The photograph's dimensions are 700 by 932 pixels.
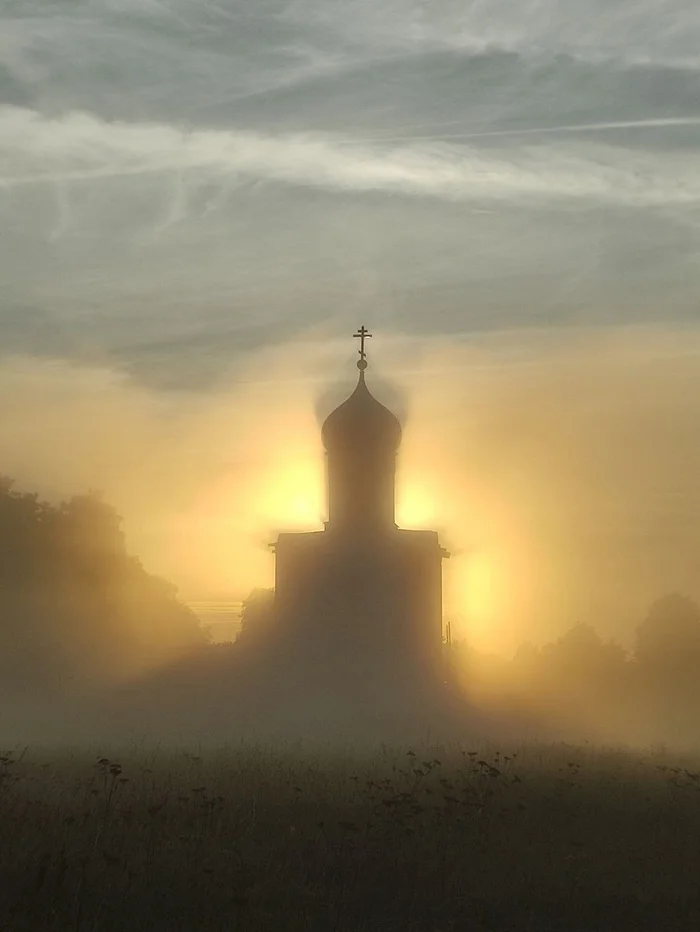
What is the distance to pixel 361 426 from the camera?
135 ft

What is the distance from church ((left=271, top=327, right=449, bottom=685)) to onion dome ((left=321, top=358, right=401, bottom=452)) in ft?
0.09

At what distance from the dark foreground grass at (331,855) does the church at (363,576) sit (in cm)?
2284

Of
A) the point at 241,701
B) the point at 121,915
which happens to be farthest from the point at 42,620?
the point at 121,915

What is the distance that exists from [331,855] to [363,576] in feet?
93.3

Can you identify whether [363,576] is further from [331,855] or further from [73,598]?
[331,855]

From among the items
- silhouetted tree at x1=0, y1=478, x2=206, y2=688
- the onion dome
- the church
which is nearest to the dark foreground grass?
the church

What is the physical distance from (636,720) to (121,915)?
41352 millimetres

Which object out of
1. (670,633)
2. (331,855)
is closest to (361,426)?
(331,855)

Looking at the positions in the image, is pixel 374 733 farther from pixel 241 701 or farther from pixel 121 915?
pixel 121 915

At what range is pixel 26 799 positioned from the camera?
13391 millimetres

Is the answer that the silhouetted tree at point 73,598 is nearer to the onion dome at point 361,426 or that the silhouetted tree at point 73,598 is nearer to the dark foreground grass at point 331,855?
the onion dome at point 361,426

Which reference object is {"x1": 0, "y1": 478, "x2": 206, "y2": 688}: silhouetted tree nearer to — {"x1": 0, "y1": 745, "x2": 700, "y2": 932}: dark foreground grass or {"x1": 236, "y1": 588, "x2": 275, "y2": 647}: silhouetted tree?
{"x1": 236, "y1": 588, "x2": 275, "y2": 647}: silhouetted tree

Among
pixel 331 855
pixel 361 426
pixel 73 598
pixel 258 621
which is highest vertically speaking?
pixel 361 426

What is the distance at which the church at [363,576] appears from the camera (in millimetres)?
40656
